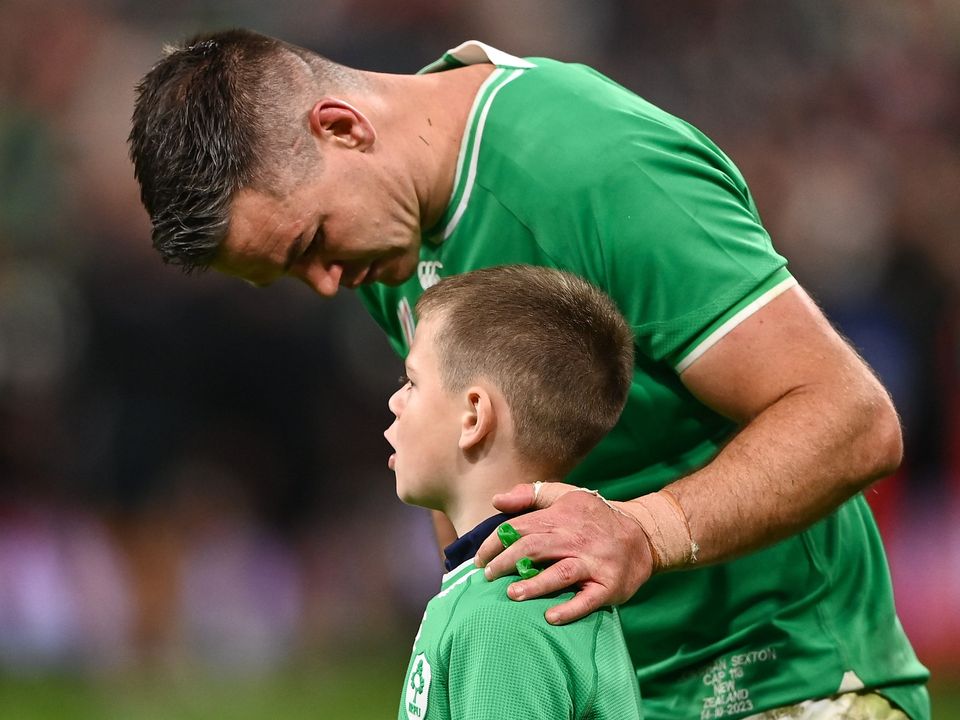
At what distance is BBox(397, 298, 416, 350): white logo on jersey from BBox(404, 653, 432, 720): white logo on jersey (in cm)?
96

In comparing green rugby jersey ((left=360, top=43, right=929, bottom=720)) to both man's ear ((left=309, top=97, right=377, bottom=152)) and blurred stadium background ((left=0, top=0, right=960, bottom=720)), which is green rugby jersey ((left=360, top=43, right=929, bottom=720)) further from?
blurred stadium background ((left=0, top=0, right=960, bottom=720))

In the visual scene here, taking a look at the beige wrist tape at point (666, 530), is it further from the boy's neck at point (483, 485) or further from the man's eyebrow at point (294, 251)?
the man's eyebrow at point (294, 251)

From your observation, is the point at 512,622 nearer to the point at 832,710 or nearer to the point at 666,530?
the point at 666,530

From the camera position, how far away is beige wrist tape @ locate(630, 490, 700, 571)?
6.47 feet

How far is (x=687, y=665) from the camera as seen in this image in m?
2.48

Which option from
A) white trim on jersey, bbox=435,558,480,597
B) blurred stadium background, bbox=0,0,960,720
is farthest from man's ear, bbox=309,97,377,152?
blurred stadium background, bbox=0,0,960,720

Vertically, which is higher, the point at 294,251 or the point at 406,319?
the point at 294,251

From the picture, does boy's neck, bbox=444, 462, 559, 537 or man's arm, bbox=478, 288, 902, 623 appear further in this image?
boy's neck, bbox=444, 462, 559, 537

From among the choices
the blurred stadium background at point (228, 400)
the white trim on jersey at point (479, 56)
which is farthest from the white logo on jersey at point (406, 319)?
the blurred stadium background at point (228, 400)

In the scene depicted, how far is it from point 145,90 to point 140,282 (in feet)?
15.3

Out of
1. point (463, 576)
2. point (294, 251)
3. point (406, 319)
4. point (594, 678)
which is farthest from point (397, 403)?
point (406, 319)

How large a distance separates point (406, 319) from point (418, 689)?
1.08 meters

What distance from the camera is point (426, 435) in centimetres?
211

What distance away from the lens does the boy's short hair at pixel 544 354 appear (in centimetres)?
209
